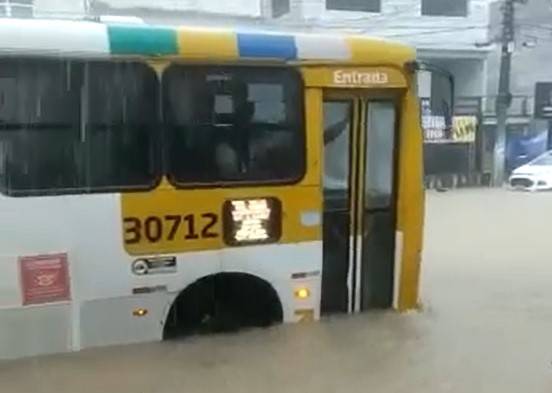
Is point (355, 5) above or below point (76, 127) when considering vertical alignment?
above

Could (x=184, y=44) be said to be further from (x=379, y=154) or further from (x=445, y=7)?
(x=445, y=7)

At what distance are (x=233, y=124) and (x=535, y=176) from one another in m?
18.9

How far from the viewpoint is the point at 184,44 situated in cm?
599

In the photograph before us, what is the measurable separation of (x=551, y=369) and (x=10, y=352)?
Result: 3.65 m

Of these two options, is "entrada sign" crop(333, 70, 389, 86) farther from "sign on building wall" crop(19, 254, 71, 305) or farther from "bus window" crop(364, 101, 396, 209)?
"sign on building wall" crop(19, 254, 71, 305)

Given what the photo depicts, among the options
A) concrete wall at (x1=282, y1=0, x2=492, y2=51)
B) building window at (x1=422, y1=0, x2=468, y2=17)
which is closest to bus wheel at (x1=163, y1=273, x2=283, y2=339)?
concrete wall at (x1=282, y1=0, x2=492, y2=51)

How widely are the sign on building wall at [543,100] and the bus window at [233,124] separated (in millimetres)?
23343

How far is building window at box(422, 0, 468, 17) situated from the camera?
27767 millimetres

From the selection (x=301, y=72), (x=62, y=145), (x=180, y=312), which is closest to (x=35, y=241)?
(x=62, y=145)

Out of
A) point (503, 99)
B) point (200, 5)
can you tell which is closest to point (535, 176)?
point (503, 99)

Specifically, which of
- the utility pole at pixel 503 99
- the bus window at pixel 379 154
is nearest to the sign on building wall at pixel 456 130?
the utility pole at pixel 503 99

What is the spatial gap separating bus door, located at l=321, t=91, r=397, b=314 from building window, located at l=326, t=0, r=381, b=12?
19.7 metres

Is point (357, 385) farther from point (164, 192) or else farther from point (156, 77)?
point (156, 77)

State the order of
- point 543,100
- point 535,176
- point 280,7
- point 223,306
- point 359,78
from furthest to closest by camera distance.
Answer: point 543,100 < point 280,7 < point 535,176 < point 359,78 < point 223,306
